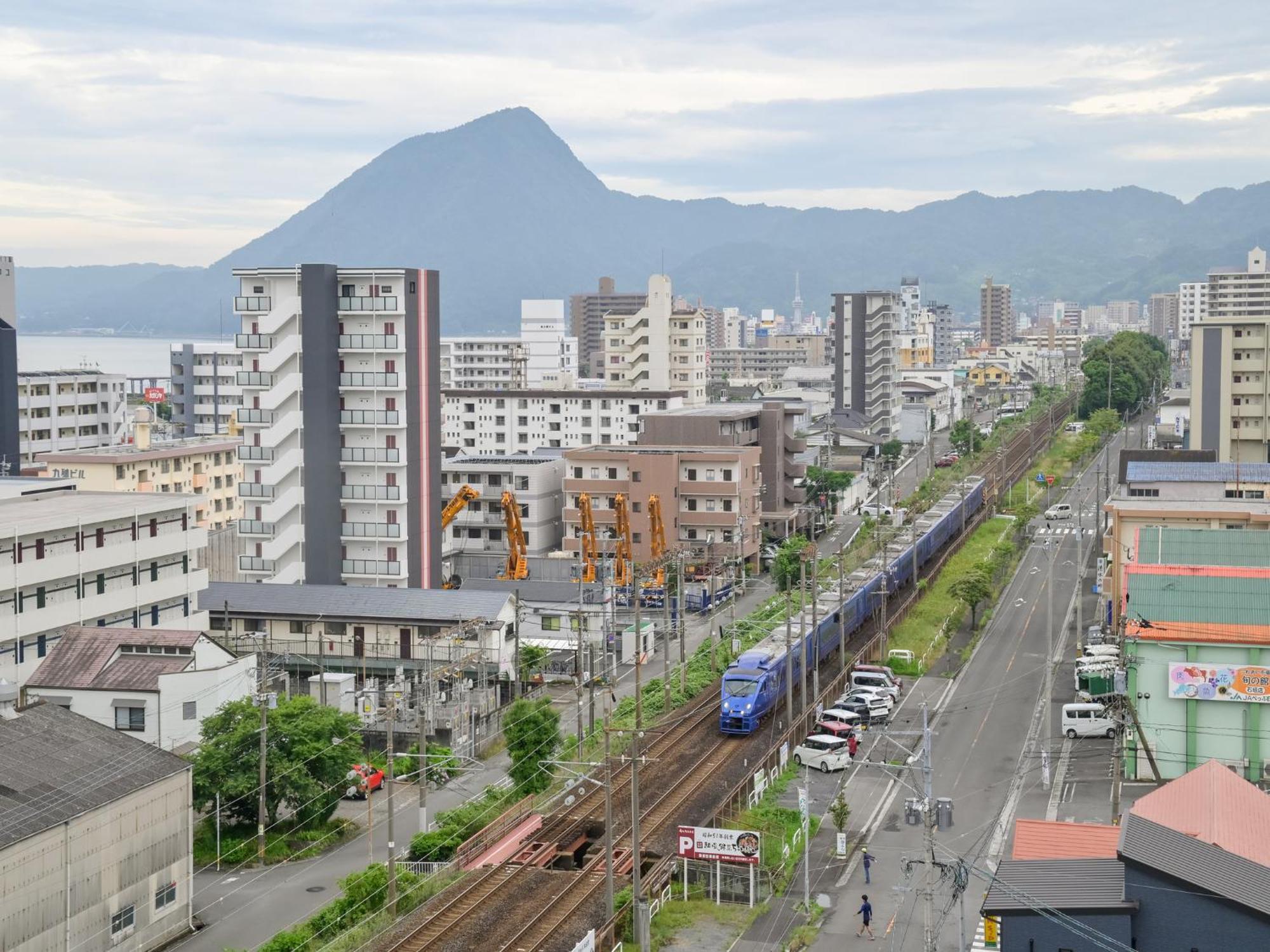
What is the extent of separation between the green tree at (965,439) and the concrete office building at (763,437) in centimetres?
2417

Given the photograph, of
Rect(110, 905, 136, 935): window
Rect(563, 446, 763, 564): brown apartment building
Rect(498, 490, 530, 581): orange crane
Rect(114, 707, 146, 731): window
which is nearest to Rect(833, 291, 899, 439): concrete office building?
Rect(563, 446, 763, 564): brown apartment building

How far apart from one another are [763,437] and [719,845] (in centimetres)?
3328

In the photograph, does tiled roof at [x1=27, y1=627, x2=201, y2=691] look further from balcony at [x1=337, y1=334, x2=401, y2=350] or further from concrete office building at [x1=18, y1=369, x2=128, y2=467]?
concrete office building at [x1=18, y1=369, x2=128, y2=467]

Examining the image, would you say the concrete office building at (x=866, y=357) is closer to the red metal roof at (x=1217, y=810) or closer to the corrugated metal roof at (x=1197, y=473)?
the corrugated metal roof at (x=1197, y=473)

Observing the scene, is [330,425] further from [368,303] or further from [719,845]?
[719,845]

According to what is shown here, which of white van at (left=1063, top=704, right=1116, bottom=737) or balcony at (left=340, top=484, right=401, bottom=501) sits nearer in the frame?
white van at (left=1063, top=704, right=1116, bottom=737)

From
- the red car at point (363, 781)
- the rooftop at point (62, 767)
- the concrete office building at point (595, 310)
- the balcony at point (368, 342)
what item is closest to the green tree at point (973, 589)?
the balcony at point (368, 342)

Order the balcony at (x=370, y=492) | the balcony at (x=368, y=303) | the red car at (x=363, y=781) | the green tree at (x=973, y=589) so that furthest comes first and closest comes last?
1. the balcony at (x=370, y=492)
2. the balcony at (x=368, y=303)
3. the green tree at (x=973, y=589)
4. the red car at (x=363, y=781)

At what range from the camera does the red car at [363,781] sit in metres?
23.6

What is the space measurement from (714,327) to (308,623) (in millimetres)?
148502

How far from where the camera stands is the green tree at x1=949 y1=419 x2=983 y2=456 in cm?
7550

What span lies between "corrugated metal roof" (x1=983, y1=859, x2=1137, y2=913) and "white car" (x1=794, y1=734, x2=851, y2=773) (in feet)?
30.0

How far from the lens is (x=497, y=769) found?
2606 cm

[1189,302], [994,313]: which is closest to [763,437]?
[1189,302]
